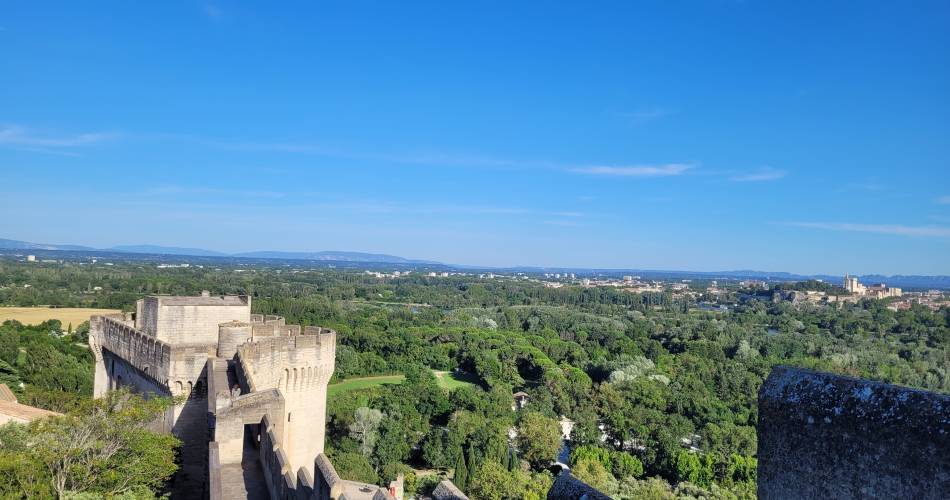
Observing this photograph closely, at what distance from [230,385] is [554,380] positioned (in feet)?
169

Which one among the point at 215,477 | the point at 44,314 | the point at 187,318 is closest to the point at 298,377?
the point at 187,318

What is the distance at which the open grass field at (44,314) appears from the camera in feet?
249

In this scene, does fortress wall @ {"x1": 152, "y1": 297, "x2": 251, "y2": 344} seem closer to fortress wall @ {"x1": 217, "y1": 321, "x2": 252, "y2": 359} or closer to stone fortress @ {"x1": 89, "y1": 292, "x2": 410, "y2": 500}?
stone fortress @ {"x1": 89, "y1": 292, "x2": 410, "y2": 500}

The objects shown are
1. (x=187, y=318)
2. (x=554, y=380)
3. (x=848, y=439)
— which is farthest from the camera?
(x=554, y=380)

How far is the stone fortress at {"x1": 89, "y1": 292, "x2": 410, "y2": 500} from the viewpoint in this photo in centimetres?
1197

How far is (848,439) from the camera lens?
12.8 ft

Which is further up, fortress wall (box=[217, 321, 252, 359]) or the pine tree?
fortress wall (box=[217, 321, 252, 359])

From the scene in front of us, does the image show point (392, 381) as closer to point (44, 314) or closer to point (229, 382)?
point (44, 314)

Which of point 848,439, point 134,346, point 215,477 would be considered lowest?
point 215,477

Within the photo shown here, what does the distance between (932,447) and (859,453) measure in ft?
1.37

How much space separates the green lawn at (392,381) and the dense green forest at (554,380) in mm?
1205

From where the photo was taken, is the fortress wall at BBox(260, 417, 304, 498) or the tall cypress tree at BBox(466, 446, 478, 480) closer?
the fortress wall at BBox(260, 417, 304, 498)

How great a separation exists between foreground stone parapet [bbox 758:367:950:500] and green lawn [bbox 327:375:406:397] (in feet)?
200

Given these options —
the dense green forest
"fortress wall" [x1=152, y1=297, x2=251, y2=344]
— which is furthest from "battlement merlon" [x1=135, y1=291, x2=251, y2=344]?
the dense green forest
